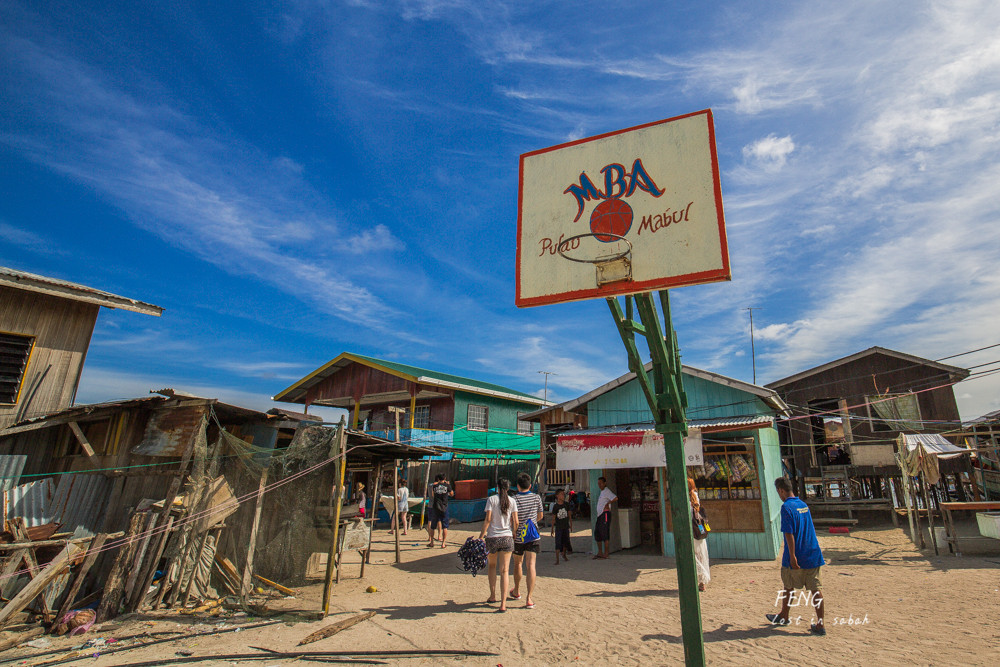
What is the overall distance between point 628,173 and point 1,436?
12420mm

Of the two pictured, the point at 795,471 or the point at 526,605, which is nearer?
the point at 526,605

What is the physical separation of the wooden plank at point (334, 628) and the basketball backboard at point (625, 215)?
5.02 meters

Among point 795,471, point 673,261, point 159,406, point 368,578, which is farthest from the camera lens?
point 795,471

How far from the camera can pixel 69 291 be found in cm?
1070

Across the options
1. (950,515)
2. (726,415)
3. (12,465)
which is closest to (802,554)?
(726,415)

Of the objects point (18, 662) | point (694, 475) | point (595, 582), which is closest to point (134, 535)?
point (18, 662)

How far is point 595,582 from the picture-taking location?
9.59 m

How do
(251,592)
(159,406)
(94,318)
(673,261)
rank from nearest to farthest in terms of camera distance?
(673,261)
(251,592)
(159,406)
(94,318)

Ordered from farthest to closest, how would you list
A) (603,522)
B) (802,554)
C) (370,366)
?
(370,366) → (603,522) → (802,554)

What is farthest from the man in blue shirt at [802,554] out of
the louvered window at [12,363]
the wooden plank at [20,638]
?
the louvered window at [12,363]

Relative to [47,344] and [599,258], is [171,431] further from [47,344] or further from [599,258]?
[599,258]

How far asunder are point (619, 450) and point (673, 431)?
760 cm

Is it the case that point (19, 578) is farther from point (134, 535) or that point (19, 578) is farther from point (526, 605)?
point (526, 605)

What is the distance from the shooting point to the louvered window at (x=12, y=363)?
33.3 feet
